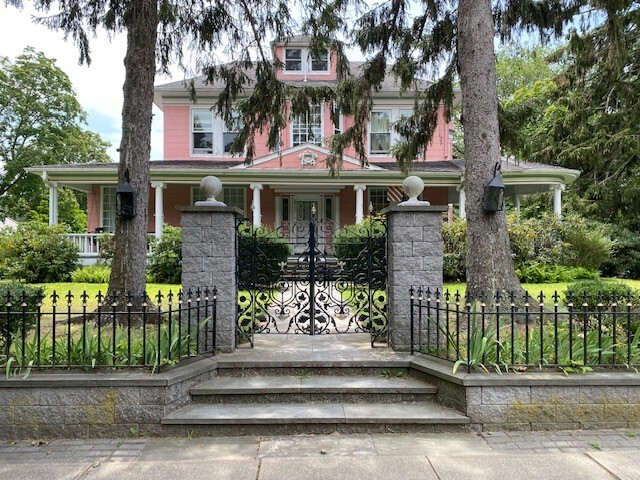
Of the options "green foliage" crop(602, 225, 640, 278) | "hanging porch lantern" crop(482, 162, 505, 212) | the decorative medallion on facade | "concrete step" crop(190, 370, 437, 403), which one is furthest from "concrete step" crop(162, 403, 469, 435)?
"green foliage" crop(602, 225, 640, 278)

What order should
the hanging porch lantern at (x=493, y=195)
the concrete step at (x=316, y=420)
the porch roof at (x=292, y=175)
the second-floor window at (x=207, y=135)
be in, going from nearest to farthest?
the concrete step at (x=316, y=420), the hanging porch lantern at (x=493, y=195), the porch roof at (x=292, y=175), the second-floor window at (x=207, y=135)

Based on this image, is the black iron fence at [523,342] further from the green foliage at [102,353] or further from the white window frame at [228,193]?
the white window frame at [228,193]

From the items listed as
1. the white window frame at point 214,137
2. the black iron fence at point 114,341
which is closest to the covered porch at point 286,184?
the white window frame at point 214,137

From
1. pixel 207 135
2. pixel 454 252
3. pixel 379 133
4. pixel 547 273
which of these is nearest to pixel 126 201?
pixel 454 252

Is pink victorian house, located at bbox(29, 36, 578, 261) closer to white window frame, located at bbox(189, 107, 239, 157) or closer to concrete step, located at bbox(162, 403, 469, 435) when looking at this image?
white window frame, located at bbox(189, 107, 239, 157)

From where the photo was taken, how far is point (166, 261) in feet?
43.0

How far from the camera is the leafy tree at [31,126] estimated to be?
28.9 meters

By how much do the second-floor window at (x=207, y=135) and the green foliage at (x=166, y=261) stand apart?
629cm

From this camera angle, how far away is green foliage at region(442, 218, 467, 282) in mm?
12992

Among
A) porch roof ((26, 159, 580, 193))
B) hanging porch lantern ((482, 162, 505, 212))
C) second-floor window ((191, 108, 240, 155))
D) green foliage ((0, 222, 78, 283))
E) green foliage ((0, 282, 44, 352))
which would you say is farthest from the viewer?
second-floor window ((191, 108, 240, 155))

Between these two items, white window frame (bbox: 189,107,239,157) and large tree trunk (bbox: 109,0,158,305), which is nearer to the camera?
large tree trunk (bbox: 109,0,158,305)

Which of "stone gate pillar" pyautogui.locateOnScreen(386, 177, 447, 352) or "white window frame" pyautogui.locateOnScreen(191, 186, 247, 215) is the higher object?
"white window frame" pyautogui.locateOnScreen(191, 186, 247, 215)

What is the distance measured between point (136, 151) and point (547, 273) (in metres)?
11.5

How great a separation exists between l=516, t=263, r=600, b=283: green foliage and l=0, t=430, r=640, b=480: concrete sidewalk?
9571 millimetres
